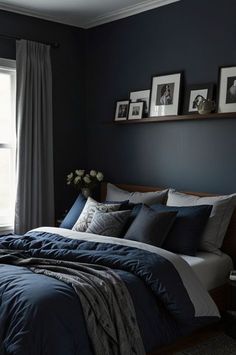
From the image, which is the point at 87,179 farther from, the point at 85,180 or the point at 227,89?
the point at 227,89

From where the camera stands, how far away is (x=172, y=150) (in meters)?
4.35

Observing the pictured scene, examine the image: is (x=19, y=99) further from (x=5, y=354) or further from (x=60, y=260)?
(x=5, y=354)

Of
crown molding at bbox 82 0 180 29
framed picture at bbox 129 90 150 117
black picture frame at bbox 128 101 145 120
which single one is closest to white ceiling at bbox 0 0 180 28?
crown molding at bbox 82 0 180 29

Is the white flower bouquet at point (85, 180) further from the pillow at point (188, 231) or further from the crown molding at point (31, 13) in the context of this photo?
the crown molding at point (31, 13)

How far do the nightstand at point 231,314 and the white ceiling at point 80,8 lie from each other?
2581 mm

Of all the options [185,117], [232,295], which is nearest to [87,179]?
[185,117]

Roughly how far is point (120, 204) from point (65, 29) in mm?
2180

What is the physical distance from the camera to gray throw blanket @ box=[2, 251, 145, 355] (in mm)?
2500

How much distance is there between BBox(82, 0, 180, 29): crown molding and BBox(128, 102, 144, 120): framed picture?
35.6 inches

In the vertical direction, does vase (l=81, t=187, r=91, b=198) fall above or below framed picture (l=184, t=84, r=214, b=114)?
below

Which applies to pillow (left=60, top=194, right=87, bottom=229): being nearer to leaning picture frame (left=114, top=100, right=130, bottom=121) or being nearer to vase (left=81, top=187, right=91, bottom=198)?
vase (left=81, top=187, right=91, bottom=198)

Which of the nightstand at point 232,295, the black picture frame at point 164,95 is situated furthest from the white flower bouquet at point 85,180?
the nightstand at point 232,295

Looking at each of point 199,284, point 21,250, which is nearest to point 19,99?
point 21,250

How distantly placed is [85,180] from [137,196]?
74 cm
